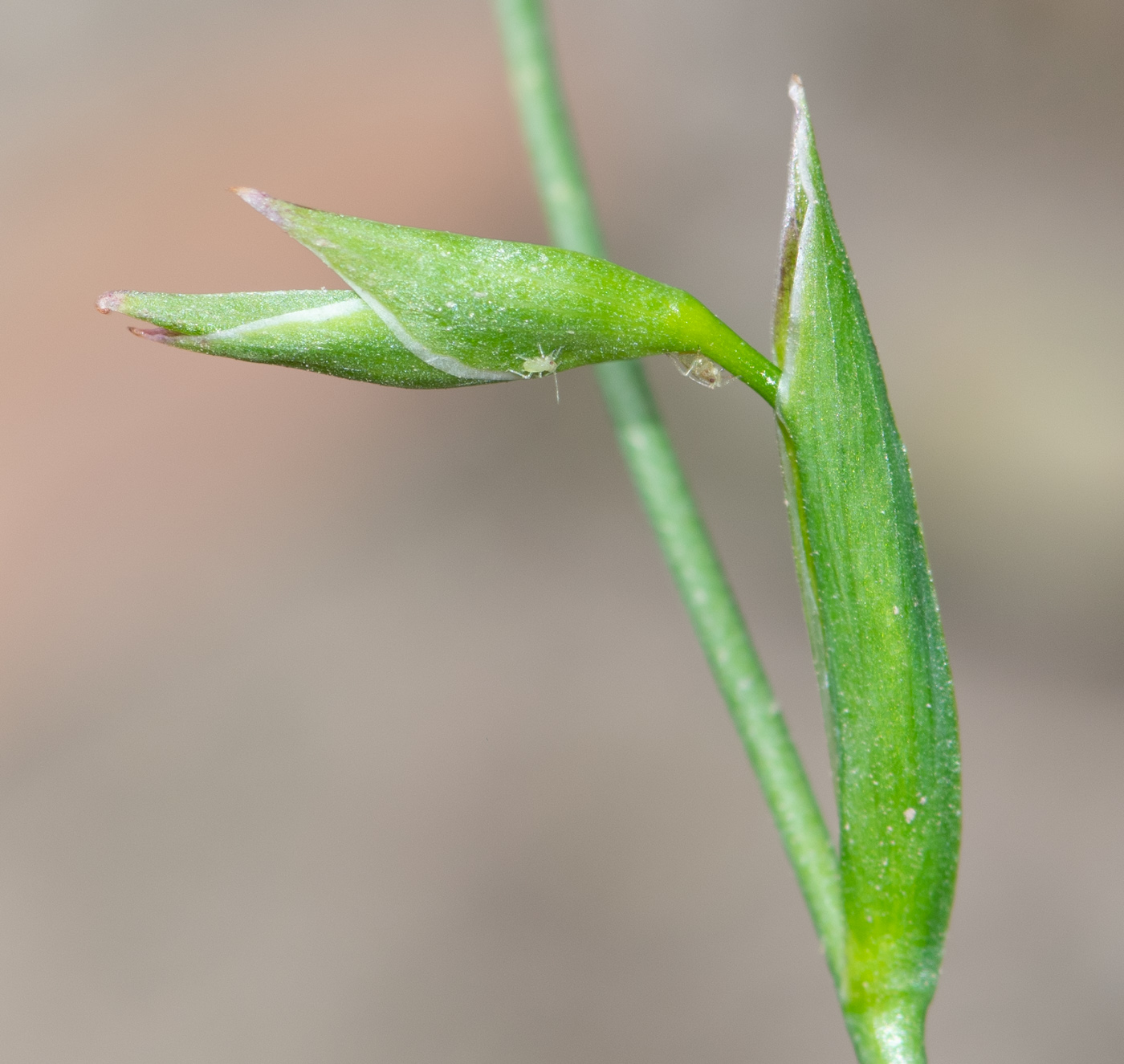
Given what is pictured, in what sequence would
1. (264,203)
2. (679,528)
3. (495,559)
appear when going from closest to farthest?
(264,203), (679,528), (495,559)

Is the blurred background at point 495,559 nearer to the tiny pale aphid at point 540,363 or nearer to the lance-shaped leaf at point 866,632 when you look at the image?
the lance-shaped leaf at point 866,632

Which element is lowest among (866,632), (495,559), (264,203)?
(866,632)

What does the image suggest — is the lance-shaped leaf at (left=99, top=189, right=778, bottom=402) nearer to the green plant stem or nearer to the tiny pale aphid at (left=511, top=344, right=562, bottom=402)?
the tiny pale aphid at (left=511, top=344, right=562, bottom=402)

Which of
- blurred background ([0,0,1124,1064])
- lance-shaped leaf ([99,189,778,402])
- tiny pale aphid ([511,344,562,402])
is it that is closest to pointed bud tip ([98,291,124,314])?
lance-shaped leaf ([99,189,778,402])

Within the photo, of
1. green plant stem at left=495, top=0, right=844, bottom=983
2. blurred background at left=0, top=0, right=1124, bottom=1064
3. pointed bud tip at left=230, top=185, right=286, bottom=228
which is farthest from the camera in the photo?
blurred background at left=0, top=0, right=1124, bottom=1064

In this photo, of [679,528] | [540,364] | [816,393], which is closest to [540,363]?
[540,364]

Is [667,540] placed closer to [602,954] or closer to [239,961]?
[602,954]

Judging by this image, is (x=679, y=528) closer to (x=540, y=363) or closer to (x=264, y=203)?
(x=540, y=363)
